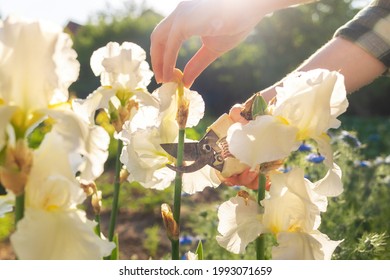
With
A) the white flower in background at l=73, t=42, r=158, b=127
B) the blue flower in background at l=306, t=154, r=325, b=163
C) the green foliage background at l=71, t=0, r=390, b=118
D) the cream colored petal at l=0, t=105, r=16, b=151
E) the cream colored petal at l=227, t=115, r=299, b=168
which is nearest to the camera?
the cream colored petal at l=0, t=105, r=16, b=151

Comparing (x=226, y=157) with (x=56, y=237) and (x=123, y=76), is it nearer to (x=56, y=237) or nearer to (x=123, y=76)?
(x=123, y=76)

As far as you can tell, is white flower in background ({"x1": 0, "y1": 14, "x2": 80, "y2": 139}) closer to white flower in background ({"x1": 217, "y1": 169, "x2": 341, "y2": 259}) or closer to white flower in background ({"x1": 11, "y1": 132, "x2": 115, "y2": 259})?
white flower in background ({"x1": 11, "y1": 132, "x2": 115, "y2": 259})

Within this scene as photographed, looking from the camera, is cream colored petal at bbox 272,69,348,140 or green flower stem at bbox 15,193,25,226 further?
cream colored petal at bbox 272,69,348,140

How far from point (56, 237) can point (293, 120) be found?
0.38 m

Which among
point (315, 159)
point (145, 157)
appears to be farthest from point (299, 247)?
point (315, 159)

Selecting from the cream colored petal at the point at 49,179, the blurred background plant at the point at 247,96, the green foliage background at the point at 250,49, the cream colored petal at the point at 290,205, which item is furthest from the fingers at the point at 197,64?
the green foliage background at the point at 250,49

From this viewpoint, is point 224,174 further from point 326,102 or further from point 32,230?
point 32,230

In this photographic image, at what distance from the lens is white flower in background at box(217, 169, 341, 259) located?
854 millimetres

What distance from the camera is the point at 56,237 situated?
69 centimetres

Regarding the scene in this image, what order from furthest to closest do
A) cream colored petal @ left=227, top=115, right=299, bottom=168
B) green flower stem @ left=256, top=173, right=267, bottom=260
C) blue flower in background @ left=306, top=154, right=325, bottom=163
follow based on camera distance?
1. blue flower in background @ left=306, top=154, right=325, bottom=163
2. green flower stem @ left=256, top=173, right=267, bottom=260
3. cream colored petal @ left=227, top=115, right=299, bottom=168

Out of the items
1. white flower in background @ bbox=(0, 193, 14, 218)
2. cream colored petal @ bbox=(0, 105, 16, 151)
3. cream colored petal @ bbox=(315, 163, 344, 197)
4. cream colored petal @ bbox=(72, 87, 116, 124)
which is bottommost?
white flower in background @ bbox=(0, 193, 14, 218)

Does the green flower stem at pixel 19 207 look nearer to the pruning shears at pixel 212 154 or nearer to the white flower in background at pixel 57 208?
the white flower in background at pixel 57 208

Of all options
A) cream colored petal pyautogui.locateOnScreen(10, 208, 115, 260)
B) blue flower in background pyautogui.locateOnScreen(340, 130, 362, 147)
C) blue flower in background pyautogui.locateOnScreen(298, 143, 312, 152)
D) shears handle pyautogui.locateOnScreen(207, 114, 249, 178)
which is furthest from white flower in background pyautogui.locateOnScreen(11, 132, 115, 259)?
blue flower in background pyautogui.locateOnScreen(340, 130, 362, 147)
